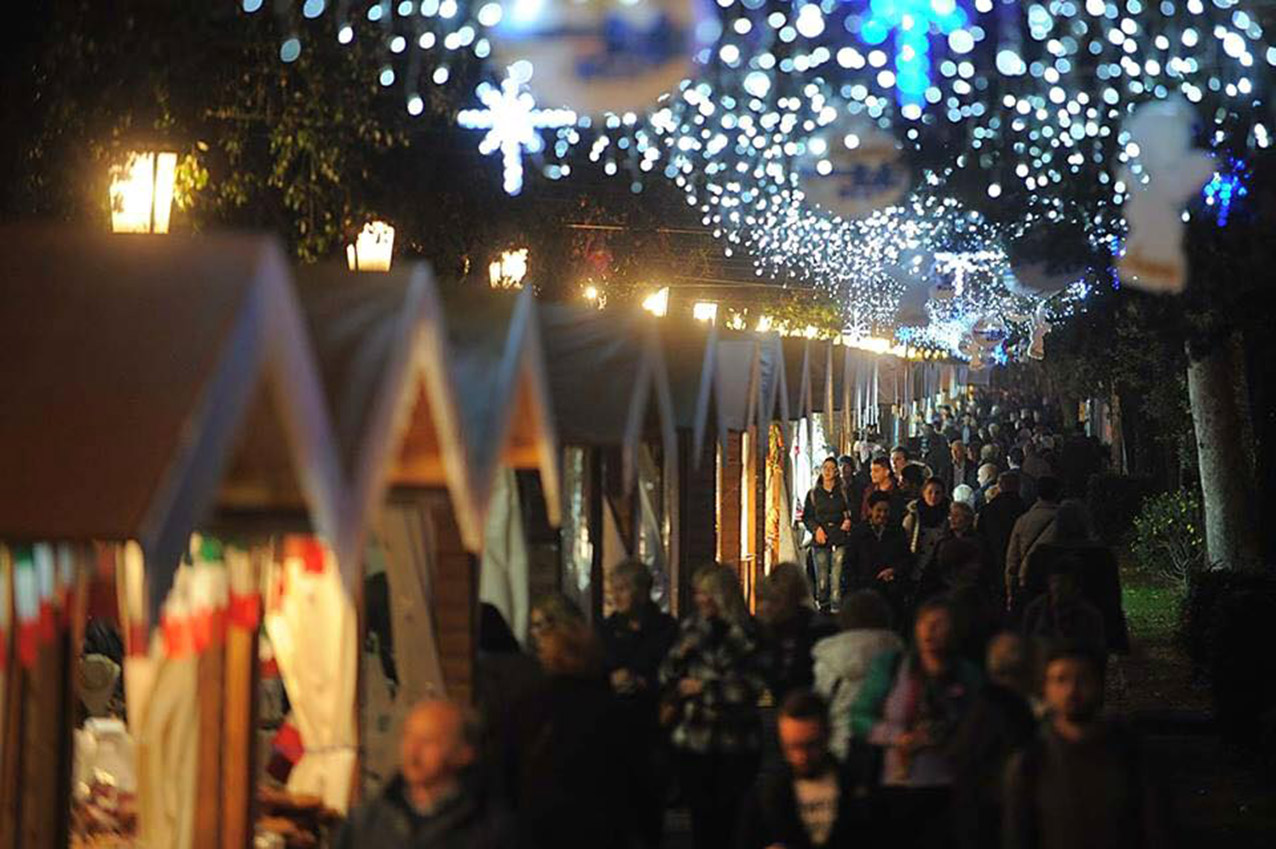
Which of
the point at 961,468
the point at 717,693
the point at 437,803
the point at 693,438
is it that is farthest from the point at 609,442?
the point at 961,468

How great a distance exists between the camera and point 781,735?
7113 millimetres

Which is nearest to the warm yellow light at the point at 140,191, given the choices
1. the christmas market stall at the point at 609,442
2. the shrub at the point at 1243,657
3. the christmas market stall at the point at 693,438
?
the christmas market stall at the point at 609,442

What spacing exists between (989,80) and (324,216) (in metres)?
5.24

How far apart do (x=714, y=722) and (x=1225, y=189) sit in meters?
8.94

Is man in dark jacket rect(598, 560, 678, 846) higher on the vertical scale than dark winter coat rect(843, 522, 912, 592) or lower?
lower

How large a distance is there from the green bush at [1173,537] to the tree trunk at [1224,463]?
3.22 m

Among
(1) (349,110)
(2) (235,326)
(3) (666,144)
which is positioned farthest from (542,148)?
(2) (235,326)

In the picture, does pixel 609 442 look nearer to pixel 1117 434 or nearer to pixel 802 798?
pixel 802 798

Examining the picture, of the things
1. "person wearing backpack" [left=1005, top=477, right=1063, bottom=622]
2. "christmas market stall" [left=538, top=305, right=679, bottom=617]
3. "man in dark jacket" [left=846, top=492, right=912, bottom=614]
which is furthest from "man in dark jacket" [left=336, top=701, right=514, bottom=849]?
"man in dark jacket" [left=846, top=492, right=912, bottom=614]

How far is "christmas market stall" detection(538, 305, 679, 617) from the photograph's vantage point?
1045cm

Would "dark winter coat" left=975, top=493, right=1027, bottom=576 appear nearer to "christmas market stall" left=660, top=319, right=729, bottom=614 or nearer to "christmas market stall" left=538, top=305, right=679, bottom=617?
"christmas market stall" left=660, top=319, right=729, bottom=614

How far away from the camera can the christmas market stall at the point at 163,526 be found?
214 inches

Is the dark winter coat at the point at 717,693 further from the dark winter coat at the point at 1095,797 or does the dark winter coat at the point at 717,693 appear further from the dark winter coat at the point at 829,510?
the dark winter coat at the point at 829,510

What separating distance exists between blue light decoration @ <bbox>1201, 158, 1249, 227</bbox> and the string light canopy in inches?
0.6
